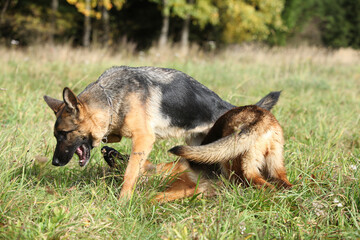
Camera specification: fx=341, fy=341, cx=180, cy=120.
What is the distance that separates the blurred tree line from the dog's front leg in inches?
408

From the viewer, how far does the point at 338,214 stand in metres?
2.46

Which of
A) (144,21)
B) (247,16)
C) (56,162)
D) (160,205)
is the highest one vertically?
(247,16)

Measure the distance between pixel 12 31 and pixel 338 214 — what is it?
59.9 ft

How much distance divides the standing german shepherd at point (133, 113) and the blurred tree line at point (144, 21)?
988 cm

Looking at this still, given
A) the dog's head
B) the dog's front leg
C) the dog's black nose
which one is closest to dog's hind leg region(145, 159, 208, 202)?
the dog's front leg

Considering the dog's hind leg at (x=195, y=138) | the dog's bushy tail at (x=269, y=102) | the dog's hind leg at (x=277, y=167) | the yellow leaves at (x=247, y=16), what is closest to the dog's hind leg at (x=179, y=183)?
the dog's hind leg at (x=195, y=138)

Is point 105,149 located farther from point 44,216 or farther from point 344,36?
point 344,36

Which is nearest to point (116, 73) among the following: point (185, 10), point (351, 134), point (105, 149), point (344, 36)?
point (105, 149)

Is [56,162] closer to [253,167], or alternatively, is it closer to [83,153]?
[83,153]

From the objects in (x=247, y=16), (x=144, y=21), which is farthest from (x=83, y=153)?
(x=144, y=21)

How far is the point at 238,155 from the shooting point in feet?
8.89

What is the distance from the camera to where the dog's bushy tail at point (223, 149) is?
2.54 meters

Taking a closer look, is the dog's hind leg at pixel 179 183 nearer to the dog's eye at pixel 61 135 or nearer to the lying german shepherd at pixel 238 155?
the lying german shepherd at pixel 238 155

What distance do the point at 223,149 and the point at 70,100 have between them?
1363 mm
